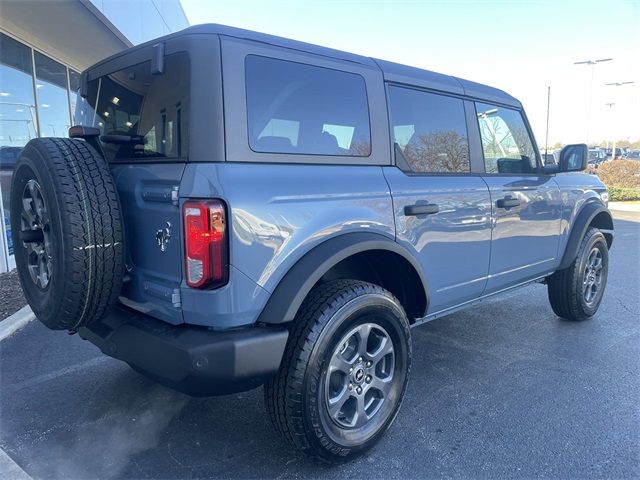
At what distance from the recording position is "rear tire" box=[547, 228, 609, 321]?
4.35 meters

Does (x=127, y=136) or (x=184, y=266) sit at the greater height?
(x=127, y=136)

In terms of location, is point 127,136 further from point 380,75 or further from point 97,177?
point 380,75

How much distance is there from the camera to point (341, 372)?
2414mm

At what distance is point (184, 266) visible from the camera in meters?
2.03

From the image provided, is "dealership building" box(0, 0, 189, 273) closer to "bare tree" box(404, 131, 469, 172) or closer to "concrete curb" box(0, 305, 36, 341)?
"concrete curb" box(0, 305, 36, 341)

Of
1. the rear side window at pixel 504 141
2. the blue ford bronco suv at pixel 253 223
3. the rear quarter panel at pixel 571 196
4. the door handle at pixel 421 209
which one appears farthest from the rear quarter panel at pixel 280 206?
the rear quarter panel at pixel 571 196

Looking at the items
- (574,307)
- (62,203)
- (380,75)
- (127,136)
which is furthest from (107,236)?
(574,307)

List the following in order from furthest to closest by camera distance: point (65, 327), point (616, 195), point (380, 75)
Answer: point (616, 195) < point (380, 75) < point (65, 327)

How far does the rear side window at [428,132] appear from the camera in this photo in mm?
2867

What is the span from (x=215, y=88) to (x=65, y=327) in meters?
1.30

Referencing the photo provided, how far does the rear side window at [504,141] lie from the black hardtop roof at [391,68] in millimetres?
98

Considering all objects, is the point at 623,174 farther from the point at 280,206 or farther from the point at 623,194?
the point at 280,206

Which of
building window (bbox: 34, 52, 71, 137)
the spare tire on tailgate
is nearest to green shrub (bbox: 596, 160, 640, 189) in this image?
building window (bbox: 34, 52, 71, 137)

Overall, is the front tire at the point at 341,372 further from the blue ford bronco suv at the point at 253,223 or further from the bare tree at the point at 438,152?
the bare tree at the point at 438,152
